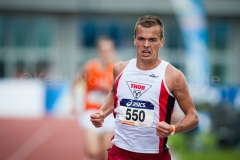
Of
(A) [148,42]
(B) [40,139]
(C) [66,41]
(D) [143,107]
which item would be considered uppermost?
(A) [148,42]

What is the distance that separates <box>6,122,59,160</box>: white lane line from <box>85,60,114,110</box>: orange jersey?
4.02m

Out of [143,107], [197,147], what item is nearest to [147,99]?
[143,107]

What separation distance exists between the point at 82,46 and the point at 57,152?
19152 mm

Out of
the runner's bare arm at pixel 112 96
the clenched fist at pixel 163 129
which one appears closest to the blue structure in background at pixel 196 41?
the runner's bare arm at pixel 112 96

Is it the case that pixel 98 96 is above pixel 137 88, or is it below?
below

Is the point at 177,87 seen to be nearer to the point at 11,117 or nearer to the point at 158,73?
the point at 158,73

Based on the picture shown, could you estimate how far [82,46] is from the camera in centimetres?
3044

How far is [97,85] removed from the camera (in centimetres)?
741

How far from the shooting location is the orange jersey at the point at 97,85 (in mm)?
7352

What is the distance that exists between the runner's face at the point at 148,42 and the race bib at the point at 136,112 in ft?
1.30

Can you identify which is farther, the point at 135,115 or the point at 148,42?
the point at 135,115

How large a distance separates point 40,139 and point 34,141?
478mm

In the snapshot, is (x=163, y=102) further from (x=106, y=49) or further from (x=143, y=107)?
(x=106, y=49)

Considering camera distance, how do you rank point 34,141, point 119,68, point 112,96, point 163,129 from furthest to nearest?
point 34,141 → point 112,96 → point 119,68 → point 163,129
